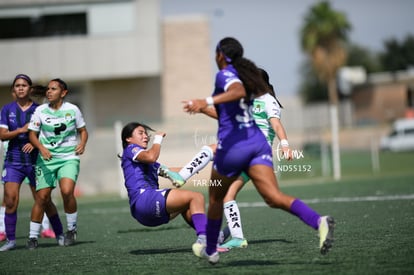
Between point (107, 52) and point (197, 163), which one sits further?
point (107, 52)

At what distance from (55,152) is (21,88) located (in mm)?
1049

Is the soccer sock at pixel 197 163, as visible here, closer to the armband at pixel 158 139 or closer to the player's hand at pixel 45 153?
the armband at pixel 158 139

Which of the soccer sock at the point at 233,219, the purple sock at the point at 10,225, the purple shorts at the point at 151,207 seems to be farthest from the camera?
the purple sock at the point at 10,225

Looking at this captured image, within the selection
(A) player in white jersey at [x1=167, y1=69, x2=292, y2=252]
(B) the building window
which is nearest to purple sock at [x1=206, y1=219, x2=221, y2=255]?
(A) player in white jersey at [x1=167, y1=69, x2=292, y2=252]

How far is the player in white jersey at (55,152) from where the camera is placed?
413 inches

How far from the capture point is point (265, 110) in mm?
9180

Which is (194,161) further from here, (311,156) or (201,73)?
(201,73)

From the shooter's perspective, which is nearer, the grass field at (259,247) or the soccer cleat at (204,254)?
the grass field at (259,247)

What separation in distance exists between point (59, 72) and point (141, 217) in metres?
33.6

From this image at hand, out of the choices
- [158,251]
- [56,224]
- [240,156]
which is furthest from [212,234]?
[56,224]

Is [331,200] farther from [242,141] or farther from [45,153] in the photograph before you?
[242,141]

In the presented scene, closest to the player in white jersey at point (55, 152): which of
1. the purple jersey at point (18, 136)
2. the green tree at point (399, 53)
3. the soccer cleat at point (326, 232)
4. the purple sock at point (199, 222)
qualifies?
the purple jersey at point (18, 136)

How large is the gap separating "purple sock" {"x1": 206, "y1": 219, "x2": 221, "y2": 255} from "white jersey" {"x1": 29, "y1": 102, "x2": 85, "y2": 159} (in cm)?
368

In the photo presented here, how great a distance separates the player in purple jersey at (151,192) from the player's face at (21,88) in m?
2.35
